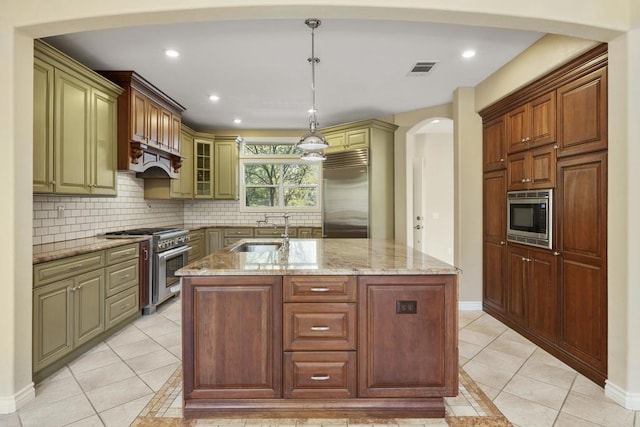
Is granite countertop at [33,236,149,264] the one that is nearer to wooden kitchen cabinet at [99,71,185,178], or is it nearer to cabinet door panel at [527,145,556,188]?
wooden kitchen cabinet at [99,71,185,178]

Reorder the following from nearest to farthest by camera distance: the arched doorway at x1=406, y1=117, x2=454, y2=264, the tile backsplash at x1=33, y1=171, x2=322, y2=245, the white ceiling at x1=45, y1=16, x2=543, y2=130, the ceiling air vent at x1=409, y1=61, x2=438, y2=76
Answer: the white ceiling at x1=45, y1=16, x2=543, y2=130
the tile backsplash at x1=33, y1=171, x2=322, y2=245
the ceiling air vent at x1=409, y1=61, x2=438, y2=76
the arched doorway at x1=406, y1=117, x2=454, y2=264

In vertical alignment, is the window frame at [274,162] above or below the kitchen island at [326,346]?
above

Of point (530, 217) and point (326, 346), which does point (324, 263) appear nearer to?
point (326, 346)

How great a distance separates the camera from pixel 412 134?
18.1 feet

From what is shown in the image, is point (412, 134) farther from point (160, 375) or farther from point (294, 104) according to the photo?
point (160, 375)

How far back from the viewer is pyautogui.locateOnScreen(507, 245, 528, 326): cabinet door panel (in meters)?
3.37

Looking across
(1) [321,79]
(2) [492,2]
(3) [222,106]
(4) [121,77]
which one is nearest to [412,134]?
(1) [321,79]

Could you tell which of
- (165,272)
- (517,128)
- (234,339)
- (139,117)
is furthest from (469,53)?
(165,272)

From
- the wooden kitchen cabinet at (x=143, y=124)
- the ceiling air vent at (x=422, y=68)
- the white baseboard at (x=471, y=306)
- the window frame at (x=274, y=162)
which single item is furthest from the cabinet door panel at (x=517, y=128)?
the wooden kitchen cabinet at (x=143, y=124)

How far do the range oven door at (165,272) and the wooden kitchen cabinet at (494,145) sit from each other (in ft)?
11.9

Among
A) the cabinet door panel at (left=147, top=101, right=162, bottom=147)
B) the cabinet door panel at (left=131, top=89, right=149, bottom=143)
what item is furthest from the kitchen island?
the cabinet door panel at (left=147, top=101, right=162, bottom=147)

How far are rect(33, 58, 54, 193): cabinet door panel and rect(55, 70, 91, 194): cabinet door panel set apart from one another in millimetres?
74

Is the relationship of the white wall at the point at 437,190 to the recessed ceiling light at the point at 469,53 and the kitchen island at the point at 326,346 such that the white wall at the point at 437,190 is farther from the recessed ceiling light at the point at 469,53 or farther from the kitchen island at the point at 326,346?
the kitchen island at the point at 326,346
